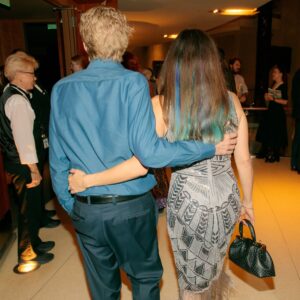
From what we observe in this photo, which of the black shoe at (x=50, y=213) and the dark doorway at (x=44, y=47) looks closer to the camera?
the black shoe at (x=50, y=213)

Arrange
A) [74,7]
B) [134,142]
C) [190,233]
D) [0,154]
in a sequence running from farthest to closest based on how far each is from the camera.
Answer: [74,7] < [0,154] < [190,233] < [134,142]

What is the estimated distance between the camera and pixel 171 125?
1425mm

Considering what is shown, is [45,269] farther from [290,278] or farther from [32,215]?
[290,278]

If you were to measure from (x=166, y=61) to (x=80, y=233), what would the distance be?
86 centimetres

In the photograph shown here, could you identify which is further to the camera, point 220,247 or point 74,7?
point 74,7

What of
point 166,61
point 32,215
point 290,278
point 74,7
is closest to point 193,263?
point 166,61

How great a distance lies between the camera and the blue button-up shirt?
1171 millimetres

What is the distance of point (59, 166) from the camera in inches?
56.7

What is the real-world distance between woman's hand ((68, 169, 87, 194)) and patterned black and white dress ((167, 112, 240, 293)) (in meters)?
0.48

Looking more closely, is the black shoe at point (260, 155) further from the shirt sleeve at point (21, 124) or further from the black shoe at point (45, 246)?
the shirt sleeve at point (21, 124)

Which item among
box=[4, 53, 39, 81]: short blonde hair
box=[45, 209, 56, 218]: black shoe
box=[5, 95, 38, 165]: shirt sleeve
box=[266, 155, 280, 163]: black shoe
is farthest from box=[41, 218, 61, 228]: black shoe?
box=[266, 155, 280, 163]: black shoe

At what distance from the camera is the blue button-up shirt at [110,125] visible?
117cm

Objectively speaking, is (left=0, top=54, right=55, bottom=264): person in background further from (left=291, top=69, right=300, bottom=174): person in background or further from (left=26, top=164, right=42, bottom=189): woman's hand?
(left=291, top=69, right=300, bottom=174): person in background

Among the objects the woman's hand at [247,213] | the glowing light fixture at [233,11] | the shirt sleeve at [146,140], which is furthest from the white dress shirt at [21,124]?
the glowing light fixture at [233,11]
